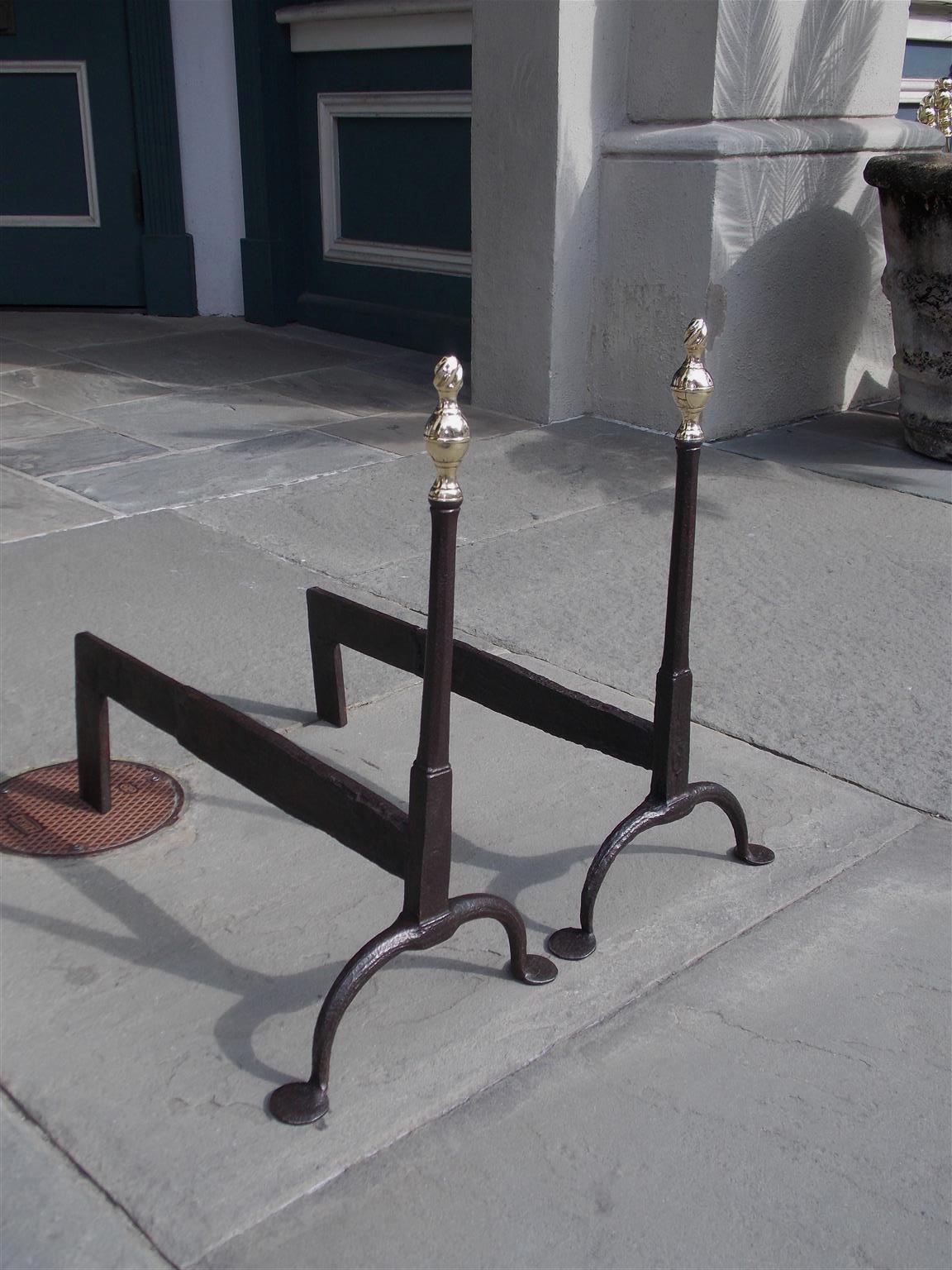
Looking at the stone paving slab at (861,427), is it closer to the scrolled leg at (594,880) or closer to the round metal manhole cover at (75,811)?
the scrolled leg at (594,880)

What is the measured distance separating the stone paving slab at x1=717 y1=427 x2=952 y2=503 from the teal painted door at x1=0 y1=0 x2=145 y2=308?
4468 millimetres

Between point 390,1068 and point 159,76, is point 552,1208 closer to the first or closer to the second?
point 390,1068

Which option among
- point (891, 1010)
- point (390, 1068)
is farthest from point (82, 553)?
point (891, 1010)

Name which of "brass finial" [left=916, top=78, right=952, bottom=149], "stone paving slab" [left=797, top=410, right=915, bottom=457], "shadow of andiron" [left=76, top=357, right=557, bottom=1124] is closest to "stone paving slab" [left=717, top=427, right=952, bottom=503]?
"stone paving slab" [left=797, top=410, right=915, bottom=457]

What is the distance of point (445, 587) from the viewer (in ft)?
6.12

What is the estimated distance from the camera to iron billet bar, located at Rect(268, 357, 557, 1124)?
5.87 ft

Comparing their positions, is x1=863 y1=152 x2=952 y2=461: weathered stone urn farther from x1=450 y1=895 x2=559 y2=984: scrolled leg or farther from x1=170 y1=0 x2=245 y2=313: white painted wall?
x1=170 y1=0 x2=245 y2=313: white painted wall

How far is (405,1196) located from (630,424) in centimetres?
450

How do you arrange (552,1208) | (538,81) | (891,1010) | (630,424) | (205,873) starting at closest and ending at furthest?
(552,1208) → (891,1010) → (205,873) → (538,81) → (630,424)

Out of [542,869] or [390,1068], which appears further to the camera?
[542,869]

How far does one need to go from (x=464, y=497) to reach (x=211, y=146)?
4477 millimetres

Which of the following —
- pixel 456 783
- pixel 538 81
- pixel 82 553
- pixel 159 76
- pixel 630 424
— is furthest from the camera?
pixel 159 76

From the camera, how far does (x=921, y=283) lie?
514 cm

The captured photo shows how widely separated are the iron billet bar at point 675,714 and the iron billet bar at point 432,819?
290 millimetres
